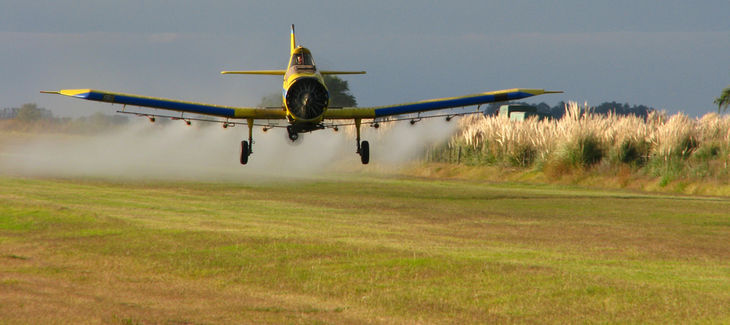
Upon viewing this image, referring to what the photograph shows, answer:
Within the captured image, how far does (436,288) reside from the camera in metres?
13.5

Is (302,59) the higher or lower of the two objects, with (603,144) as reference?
higher

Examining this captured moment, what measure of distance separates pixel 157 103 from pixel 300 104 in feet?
16.4

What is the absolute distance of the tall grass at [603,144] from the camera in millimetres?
35406

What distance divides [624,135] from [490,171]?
701cm

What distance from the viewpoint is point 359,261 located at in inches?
623

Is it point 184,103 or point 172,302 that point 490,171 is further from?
point 172,302

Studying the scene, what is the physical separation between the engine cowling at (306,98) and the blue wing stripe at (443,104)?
12.2 ft

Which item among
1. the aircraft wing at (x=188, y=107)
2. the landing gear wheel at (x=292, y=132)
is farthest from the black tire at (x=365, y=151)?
the aircraft wing at (x=188, y=107)

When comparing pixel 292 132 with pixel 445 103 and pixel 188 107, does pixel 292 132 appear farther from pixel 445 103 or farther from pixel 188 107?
pixel 445 103

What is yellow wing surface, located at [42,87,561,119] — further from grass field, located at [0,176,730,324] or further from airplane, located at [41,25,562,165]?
grass field, located at [0,176,730,324]

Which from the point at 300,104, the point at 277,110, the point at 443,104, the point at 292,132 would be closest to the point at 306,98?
the point at 300,104

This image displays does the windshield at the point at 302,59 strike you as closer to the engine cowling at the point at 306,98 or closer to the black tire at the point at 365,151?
the engine cowling at the point at 306,98

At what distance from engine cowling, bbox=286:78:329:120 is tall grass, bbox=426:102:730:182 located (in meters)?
17.0

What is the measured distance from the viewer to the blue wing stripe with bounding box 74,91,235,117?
25.6 meters
